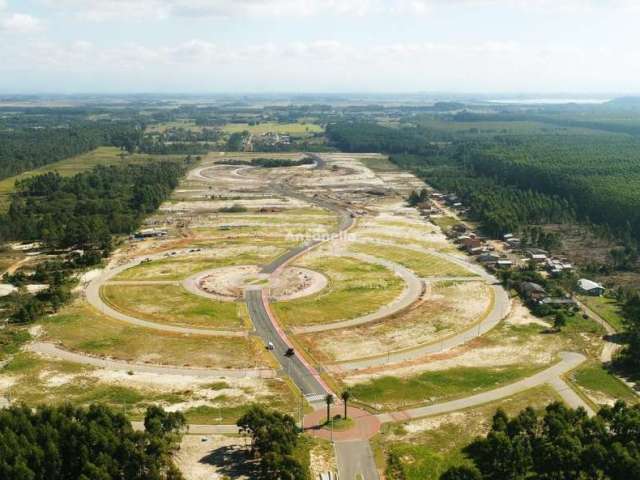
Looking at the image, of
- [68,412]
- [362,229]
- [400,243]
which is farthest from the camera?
[362,229]

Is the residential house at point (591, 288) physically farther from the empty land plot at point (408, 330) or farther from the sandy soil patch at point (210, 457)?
the sandy soil patch at point (210, 457)

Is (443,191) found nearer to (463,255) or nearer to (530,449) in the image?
(463,255)

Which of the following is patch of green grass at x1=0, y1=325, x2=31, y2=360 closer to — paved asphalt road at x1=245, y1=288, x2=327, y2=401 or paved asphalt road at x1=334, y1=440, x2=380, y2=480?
paved asphalt road at x1=245, y1=288, x2=327, y2=401

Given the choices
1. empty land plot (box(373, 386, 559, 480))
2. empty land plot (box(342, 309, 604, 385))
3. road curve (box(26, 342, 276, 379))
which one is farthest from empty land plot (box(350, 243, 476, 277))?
road curve (box(26, 342, 276, 379))

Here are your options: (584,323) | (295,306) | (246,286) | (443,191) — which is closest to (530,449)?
(584,323)

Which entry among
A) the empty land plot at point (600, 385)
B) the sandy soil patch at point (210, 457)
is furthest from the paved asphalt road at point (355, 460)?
the empty land plot at point (600, 385)

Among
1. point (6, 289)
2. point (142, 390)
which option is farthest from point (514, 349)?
point (6, 289)

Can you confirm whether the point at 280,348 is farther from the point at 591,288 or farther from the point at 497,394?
the point at 591,288
